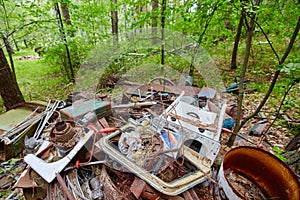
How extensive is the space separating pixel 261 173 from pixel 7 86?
14.5 feet

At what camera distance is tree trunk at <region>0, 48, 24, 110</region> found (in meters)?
3.22

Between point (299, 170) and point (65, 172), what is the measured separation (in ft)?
7.51

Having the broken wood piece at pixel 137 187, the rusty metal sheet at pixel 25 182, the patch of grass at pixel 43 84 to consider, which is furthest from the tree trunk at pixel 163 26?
the rusty metal sheet at pixel 25 182

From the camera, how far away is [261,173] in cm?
170

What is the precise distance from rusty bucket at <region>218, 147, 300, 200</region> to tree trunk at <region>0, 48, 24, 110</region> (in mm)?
4014

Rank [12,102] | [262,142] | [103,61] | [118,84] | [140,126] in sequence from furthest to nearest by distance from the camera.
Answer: [103,61], [118,84], [12,102], [262,142], [140,126]

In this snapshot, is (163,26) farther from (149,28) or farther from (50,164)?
(50,164)

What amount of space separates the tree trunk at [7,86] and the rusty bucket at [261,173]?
401 centimetres

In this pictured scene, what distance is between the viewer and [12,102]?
3512 mm

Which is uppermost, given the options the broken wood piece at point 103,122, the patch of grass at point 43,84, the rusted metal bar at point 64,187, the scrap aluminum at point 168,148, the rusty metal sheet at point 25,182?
the scrap aluminum at point 168,148

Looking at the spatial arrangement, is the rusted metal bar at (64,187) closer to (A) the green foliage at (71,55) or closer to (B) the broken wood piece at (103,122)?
(B) the broken wood piece at (103,122)

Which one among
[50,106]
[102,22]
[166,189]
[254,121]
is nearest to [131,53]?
[102,22]

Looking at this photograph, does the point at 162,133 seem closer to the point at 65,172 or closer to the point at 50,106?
the point at 65,172

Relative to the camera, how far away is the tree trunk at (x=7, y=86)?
3221 mm
